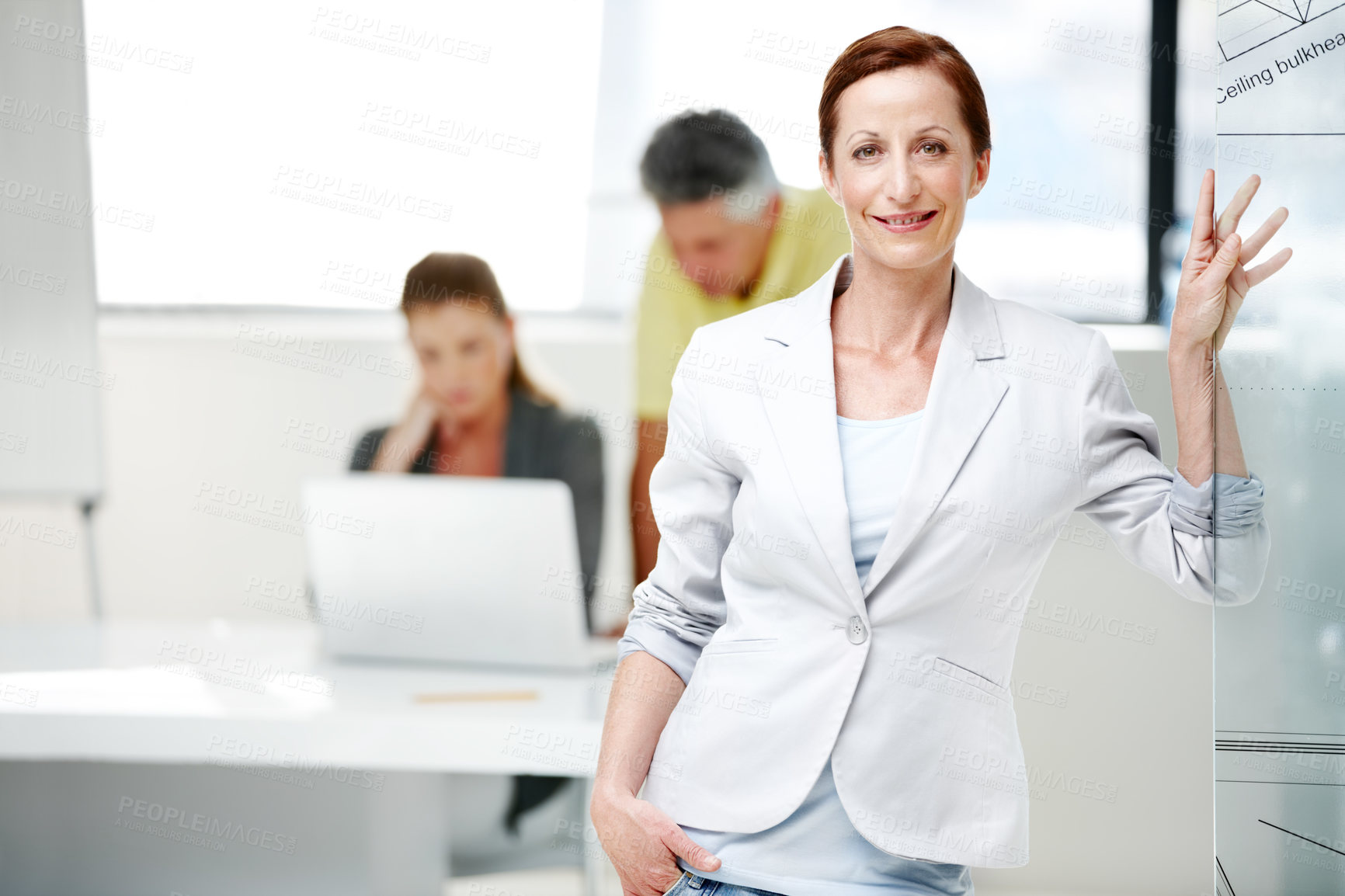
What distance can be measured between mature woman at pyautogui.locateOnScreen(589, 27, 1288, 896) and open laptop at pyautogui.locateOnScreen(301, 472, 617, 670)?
847 millimetres

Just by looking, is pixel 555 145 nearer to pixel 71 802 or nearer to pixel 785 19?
pixel 785 19

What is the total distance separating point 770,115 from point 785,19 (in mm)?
255

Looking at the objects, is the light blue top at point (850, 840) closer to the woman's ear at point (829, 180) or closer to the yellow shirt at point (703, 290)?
the woman's ear at point (829, 180)

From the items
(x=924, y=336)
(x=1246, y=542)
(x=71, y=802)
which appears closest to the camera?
(x=1246, y=542)

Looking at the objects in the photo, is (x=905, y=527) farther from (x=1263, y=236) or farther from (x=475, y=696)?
(x=475, y=696)

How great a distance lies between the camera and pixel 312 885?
2016 millimetres

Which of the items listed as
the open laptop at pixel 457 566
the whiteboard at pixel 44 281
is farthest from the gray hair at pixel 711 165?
the whiteboard at pixel 44 281

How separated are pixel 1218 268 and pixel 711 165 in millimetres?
2091

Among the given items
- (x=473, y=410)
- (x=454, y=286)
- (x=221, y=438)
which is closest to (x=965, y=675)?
(x=473, y=410)

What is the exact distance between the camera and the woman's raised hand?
2.56ft

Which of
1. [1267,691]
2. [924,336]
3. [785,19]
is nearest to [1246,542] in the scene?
[1267,691]

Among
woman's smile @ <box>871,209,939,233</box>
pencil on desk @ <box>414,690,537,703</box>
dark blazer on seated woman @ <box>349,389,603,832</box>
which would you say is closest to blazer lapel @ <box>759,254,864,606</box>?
woman's smile @ <box>871,209,939,233</box>

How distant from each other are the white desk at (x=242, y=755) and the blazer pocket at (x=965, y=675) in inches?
31.5

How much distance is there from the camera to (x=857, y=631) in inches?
32.3
